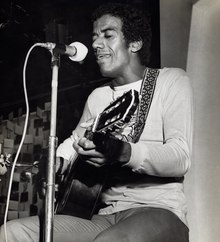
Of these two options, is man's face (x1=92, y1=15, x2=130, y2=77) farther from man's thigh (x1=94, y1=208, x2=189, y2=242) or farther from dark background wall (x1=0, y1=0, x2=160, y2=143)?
man's thigh (x1=94, y1=208, x2=189, y2=242)

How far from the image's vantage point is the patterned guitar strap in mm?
1522

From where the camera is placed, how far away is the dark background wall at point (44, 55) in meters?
2.13

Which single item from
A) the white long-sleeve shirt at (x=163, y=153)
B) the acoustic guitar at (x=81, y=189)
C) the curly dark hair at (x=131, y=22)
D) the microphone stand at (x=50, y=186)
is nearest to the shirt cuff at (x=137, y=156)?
the white long-sleeve shirt at (x=163, y=153)

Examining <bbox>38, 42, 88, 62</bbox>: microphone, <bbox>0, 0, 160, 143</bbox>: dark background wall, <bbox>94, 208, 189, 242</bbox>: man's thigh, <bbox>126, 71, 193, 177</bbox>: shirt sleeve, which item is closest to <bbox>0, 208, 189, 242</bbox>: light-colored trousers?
<bbox>94, 208, 189, 242</bbox>: man's thigh

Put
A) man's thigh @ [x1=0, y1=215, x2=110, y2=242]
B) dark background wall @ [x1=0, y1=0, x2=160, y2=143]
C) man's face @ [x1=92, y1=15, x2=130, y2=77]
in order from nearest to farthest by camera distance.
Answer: man's thigh @ [x1=0, y1=215, x2=110, y2=242] < man's face @ [x1=92, y1=15, x2=130, y2=77] < dark background wall @ [x1=0, y1=0, x2=160, y2=143]

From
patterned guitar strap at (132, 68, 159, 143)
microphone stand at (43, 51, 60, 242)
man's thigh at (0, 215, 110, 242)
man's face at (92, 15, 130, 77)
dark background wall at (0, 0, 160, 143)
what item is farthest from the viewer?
dark background wall at (0, 0, 160, 143)

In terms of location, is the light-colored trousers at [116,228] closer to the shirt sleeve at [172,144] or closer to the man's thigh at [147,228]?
the man's thigh at [147,228]

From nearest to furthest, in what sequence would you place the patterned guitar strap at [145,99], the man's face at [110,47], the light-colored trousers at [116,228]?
the light-colored trousers at [116,228]
the patterned guitar strap at [145,99]
the man's face at [110,47]

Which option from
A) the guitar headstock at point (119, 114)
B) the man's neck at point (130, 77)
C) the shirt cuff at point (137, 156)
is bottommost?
the shirt cuff at point (137, 156)

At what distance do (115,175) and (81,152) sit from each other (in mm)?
394

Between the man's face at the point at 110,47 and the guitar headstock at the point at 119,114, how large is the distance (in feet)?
1.32

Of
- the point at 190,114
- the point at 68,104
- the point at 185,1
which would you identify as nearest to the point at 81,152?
the point at 190,114

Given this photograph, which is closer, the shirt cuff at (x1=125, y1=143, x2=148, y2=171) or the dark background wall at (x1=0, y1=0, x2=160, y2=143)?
the shirt cuff at (x1=125, y1=143, x2=148, y2=171)

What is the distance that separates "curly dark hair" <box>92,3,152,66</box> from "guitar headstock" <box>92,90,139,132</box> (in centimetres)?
54
